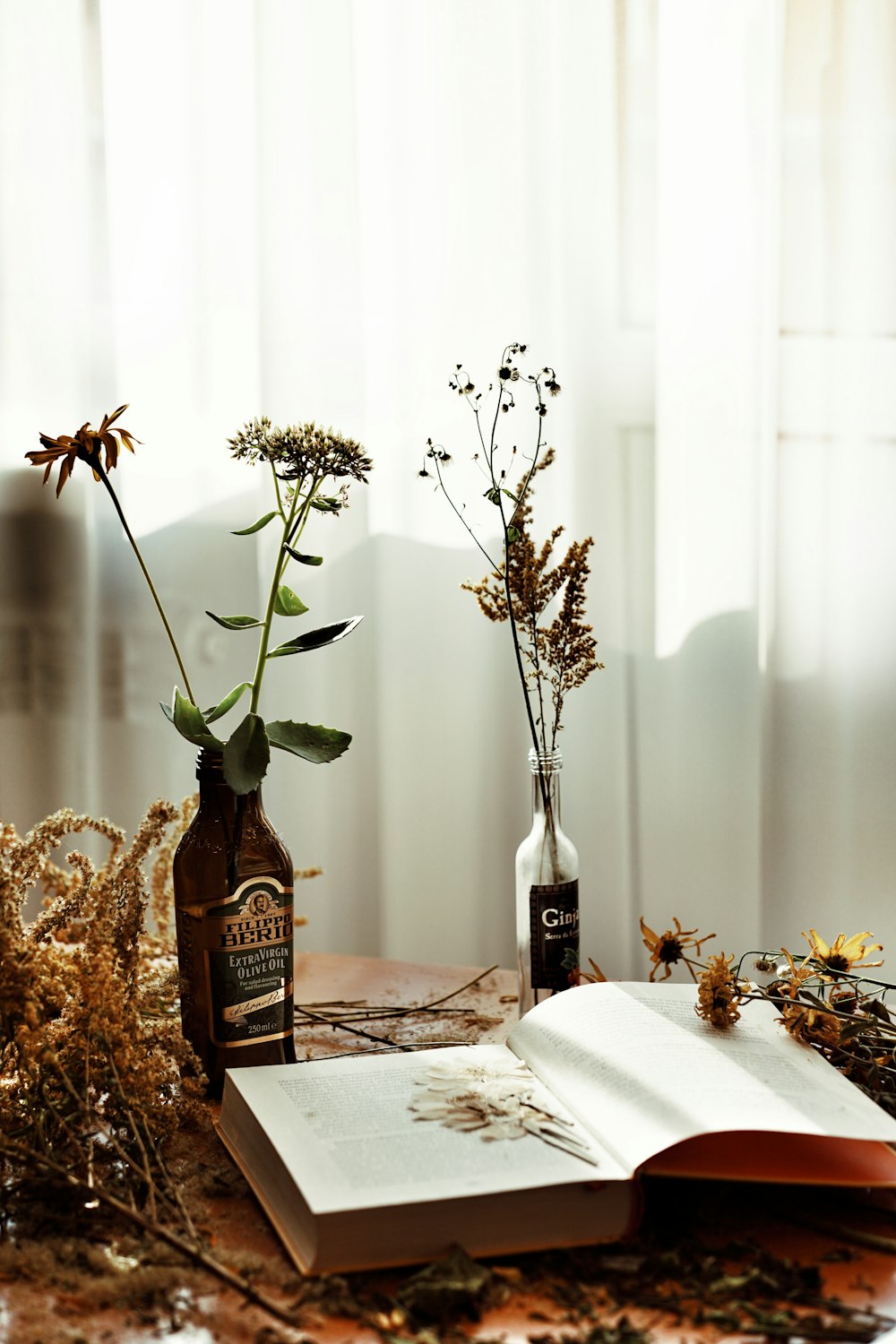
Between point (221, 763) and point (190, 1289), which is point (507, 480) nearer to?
point (221, 763)

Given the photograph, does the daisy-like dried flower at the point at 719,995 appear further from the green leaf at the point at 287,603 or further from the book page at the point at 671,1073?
the green leaf at the point at 287,603

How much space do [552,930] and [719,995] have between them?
0.17 metres

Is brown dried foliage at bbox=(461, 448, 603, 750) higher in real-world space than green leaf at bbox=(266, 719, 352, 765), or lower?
higher

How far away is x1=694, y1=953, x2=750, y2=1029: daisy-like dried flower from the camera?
31.2 inches

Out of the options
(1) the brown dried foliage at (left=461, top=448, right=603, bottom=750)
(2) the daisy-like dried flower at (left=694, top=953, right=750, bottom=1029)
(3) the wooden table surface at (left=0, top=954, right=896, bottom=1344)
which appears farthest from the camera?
(1) the brown dried foliage at (left=461, top=448, right=603, bottom=750)

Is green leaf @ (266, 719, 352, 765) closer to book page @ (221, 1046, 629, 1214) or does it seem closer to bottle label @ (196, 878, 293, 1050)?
bottle label @ (196, 878, 293, 1050)

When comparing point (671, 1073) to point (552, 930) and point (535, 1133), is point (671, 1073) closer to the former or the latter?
point (535, 1133)

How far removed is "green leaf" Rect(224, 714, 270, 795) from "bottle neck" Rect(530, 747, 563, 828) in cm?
22

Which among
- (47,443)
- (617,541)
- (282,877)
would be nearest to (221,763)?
(282,877)

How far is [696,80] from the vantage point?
1398 millimetres

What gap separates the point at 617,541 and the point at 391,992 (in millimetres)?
649

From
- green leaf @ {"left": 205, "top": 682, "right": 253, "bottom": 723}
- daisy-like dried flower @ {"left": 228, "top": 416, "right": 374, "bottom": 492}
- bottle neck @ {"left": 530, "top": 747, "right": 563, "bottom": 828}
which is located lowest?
bottle neck @ {"left": 530, "top": 747, "right": 563, "bottom": 828}

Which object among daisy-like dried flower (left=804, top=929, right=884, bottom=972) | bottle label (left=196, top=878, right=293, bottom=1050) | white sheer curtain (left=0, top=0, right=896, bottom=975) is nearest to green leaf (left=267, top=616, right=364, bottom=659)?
bottle label (left=196, top=878, right=293, bottom=1050)

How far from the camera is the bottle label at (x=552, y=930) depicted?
3.04 feet
